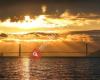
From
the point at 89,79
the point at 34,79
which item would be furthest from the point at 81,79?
the point at 34,79

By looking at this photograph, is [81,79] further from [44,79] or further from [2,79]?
[2,79]

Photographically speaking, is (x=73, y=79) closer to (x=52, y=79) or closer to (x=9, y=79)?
(x=52, y=79)

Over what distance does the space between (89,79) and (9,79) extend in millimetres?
16464

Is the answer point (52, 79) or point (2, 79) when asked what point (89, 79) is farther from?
point (2, 79)

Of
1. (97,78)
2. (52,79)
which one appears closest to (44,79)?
(52,79)

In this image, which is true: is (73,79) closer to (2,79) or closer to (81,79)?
(81,79)

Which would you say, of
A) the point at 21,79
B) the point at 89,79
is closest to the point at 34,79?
the point at 21,79

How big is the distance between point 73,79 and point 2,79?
14.8m

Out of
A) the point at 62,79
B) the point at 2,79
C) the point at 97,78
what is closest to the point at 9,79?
the point at 2,79

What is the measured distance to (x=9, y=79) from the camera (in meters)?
120

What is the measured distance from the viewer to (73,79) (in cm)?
12219

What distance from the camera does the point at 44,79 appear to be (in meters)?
123

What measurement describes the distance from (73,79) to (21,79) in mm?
10985

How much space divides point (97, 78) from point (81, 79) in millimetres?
4812
